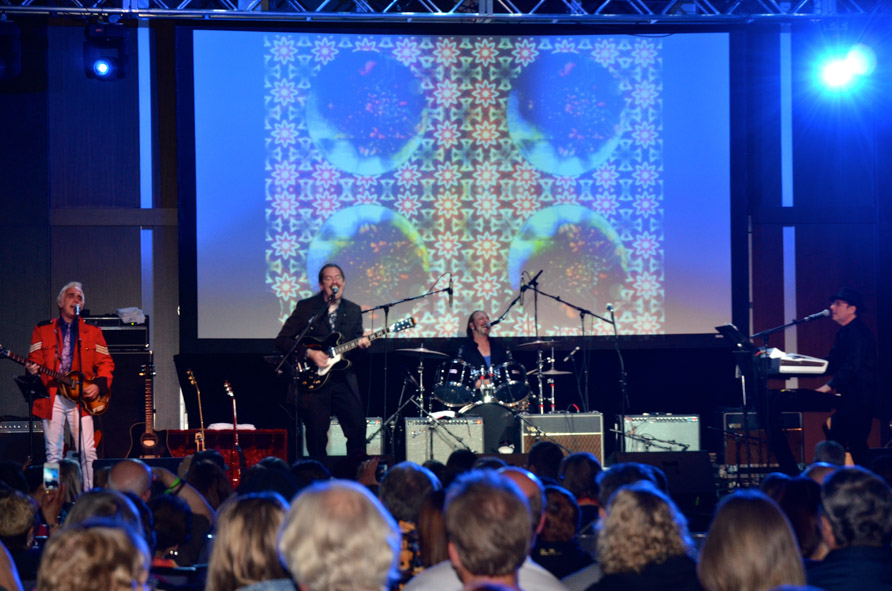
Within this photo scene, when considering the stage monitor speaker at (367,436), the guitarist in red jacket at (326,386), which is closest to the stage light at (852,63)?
the guitarist in red jacket at (326,386)

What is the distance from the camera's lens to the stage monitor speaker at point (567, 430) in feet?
27.0

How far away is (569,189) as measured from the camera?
966cm

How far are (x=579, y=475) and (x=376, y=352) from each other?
527cm

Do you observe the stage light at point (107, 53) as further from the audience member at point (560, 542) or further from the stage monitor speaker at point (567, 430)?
the audience member at point (560, 542)

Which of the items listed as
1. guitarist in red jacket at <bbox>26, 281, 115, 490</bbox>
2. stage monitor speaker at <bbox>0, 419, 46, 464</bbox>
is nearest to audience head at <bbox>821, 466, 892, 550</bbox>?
guitarist in red jacket at <bbox>26, 281, 115, 490</bbox>

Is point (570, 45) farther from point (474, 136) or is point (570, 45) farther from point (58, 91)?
point (58, 91)

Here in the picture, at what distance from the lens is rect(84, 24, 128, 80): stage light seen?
8.50 metres

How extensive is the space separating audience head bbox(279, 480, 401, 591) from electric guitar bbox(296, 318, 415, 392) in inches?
215

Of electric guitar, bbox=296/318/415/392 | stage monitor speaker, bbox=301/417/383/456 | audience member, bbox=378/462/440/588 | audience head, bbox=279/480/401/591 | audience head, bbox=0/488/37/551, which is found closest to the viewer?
audience head, bbox=279/480/401/591

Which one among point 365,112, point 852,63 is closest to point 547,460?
point 365,112

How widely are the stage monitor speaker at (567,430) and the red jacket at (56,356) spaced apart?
351 cm

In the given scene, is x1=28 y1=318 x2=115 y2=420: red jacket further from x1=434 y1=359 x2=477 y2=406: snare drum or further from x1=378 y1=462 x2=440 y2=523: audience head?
x1=378 y1=462 x2=440 y2=523: audience head

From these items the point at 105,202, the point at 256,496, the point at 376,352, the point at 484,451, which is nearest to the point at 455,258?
the point at 376,352

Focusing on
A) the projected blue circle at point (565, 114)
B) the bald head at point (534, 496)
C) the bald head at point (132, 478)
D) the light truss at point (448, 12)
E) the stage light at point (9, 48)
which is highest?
the light truss at point (448, 12)
